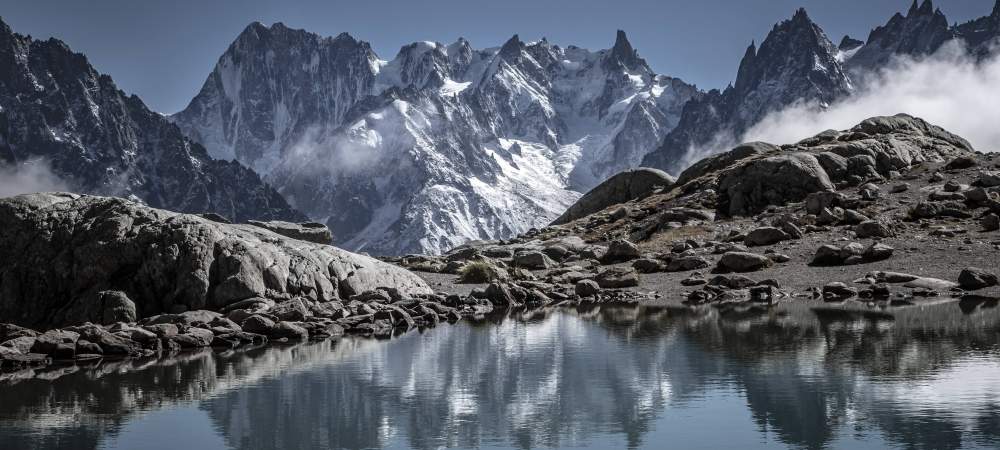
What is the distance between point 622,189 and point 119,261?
238ft

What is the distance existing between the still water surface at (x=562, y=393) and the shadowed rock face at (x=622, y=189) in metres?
65.6

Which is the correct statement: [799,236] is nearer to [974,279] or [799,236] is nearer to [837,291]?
[837,291]

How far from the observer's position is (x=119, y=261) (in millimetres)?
37875

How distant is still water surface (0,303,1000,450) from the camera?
1953cm

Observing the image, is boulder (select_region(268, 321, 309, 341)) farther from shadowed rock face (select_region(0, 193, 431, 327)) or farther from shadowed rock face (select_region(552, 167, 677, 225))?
shadowed rock face (select_region(552, 167, 677, 225))

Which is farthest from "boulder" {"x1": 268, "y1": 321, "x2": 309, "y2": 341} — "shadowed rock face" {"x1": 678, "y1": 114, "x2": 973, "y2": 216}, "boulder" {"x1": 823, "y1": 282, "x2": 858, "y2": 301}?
"shadowed rock face" {"x1": 678, "y1": 114, "x2": 973, "y2": 216}

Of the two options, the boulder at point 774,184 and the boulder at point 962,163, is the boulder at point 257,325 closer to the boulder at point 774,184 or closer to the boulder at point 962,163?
the boulder at point 774,184

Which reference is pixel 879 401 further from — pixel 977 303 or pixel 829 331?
pixel 977 303

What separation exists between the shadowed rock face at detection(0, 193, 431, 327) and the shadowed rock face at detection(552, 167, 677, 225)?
2559 inches

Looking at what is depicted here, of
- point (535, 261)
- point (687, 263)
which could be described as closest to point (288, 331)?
point (687, 263)

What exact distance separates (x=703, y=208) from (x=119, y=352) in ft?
182

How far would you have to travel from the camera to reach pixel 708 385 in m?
24.5

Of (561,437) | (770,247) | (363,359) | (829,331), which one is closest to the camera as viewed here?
(561,437)

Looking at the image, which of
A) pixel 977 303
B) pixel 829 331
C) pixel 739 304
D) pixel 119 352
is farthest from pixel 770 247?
pixel 119 352
